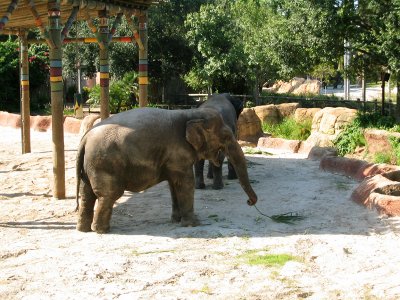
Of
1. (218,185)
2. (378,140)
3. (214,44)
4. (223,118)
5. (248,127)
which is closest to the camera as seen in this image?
(218,185)

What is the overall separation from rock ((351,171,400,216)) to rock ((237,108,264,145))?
7.50 meters

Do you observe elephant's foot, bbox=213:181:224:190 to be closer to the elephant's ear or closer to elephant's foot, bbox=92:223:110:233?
the elephant's ear

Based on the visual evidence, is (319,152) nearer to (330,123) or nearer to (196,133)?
(330,123)

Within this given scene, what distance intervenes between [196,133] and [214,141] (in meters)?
0.30

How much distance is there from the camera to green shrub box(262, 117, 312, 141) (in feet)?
58.4

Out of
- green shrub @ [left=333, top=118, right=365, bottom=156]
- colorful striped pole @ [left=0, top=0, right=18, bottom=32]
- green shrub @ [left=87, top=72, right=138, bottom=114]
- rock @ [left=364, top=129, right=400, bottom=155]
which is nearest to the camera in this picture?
colorful striped pole @ [left=0, top=0, right=18, bottom=32]

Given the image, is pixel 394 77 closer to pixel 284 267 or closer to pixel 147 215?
pixel 147 215

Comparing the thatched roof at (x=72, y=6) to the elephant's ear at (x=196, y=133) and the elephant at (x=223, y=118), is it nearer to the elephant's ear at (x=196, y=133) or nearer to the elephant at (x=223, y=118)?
the elephant at (x=223, y=118)

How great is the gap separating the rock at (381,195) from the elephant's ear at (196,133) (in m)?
2.47

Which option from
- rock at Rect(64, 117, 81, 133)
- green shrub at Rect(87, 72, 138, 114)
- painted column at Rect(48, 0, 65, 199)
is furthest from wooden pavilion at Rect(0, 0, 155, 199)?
green shrub at Rect(87, 72, 138, 114)

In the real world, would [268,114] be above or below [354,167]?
above

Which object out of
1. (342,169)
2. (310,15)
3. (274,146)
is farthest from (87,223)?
(310,15)

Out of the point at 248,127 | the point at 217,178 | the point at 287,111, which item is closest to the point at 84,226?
the point at 217,178

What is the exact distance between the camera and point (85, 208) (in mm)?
7230
